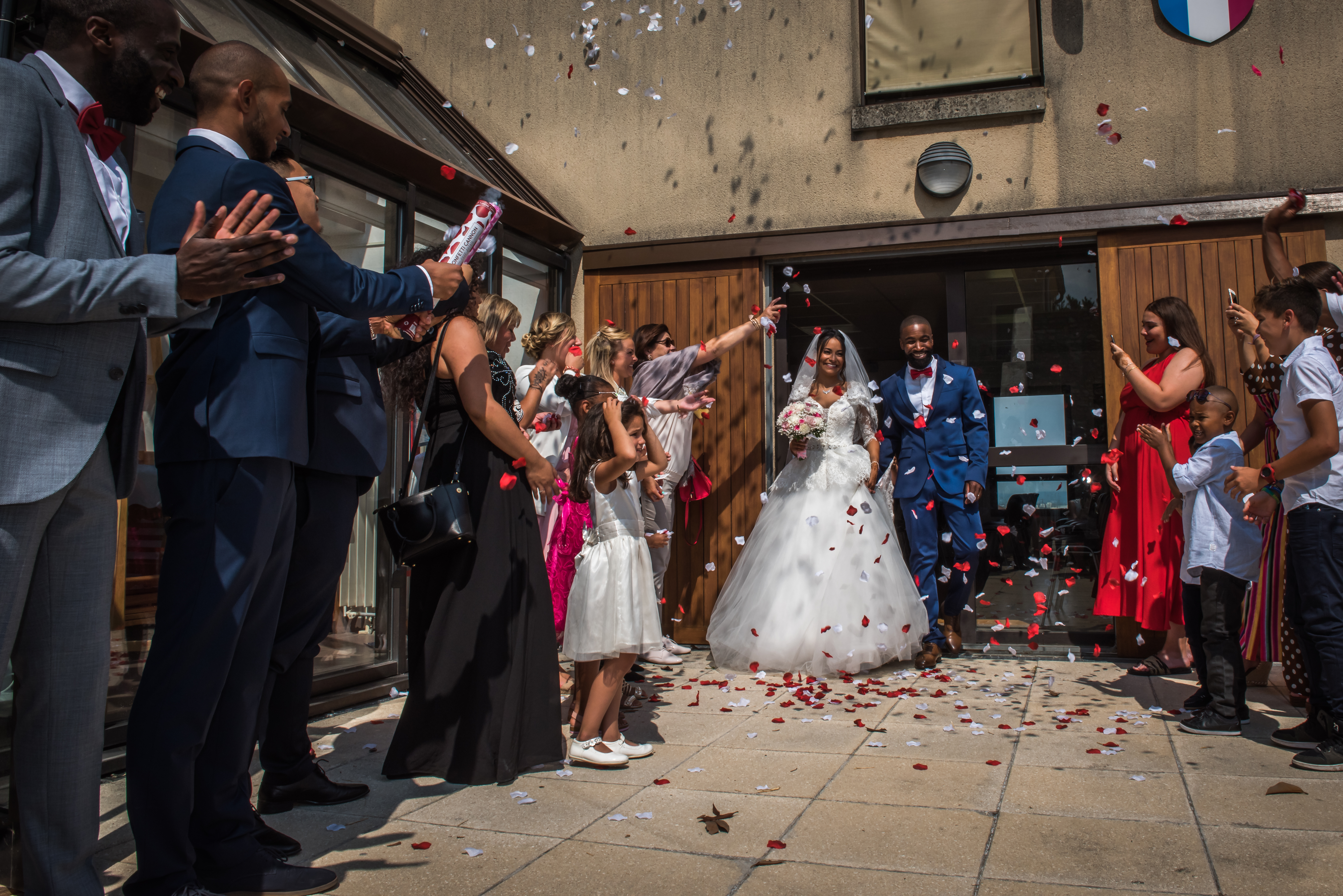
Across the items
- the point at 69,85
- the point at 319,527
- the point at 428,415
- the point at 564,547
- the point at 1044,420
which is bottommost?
the point at 564,547

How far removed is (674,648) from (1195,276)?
3.99 meters

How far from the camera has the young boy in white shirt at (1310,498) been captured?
10.9 feet

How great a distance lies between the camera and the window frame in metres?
5.95

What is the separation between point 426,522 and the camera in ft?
9.61

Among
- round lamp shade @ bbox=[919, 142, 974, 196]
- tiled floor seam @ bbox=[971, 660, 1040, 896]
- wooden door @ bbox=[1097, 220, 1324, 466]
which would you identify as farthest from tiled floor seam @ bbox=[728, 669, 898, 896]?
round lamp shade @ bbox=[919, 142, 974, 196]

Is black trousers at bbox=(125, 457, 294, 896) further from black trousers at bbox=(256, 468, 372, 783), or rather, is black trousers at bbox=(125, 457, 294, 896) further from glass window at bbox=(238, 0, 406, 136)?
glass window at bbox=(238, 0, 406, 136)

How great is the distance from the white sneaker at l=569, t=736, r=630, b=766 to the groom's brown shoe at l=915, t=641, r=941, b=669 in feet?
8.42

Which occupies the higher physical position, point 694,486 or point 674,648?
point 694,486

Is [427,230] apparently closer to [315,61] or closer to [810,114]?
[315,61]

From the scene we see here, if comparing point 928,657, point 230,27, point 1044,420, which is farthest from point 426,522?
point 1044,420

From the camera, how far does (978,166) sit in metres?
6.02

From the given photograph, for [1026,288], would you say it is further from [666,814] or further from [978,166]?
[666,814]

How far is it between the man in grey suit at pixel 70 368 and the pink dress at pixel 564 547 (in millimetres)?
2911

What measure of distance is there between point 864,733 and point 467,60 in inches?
224
